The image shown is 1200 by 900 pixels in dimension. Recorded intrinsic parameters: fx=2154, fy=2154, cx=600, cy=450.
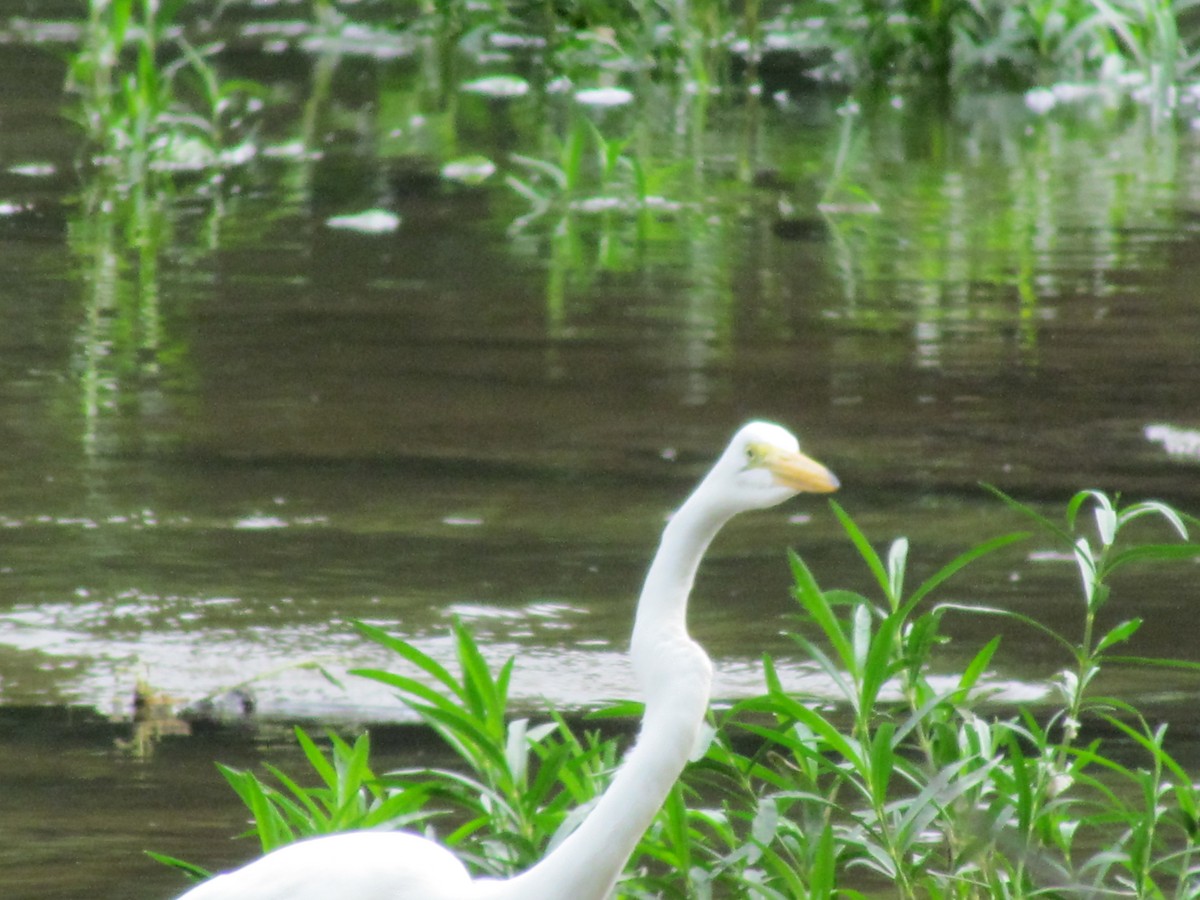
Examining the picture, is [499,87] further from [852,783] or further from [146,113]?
[852,783]

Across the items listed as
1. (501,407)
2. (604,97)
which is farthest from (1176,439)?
(604,97)

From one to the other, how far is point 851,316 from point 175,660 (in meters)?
3.31

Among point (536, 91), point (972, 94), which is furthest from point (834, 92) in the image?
point (536, 91)

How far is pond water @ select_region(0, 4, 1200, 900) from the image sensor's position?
4.10 m

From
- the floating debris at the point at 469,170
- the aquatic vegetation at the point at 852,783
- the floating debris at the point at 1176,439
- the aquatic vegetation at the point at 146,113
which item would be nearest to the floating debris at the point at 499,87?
the aquatic vegetation at the point at 146,113

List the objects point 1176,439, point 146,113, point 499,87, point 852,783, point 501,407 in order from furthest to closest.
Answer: point 499,87 < point 146,113 < point 501,407 < point 1176,439 < point 852,783

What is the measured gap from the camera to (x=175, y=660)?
4.15 meters

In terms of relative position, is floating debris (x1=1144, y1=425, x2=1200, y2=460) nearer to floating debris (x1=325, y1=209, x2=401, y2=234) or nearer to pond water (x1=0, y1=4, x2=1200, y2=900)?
pond water (x1=0, y1=4, x2=1200, y2=900)

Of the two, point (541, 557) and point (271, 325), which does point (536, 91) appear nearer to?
point (271, 325)

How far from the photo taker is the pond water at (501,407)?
13.4ft

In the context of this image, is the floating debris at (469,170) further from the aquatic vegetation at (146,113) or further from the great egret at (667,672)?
the great egret at (667,672)

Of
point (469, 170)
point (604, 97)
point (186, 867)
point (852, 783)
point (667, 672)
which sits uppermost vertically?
point (604, 97)

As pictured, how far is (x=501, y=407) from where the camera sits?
5836mm

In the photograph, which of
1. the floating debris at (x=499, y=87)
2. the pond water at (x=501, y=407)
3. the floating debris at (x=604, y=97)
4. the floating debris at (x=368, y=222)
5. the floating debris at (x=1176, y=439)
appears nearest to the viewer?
the pond water at (x=501, y=407)
